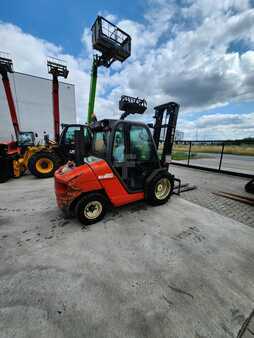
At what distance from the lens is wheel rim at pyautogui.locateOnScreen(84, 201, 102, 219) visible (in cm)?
285

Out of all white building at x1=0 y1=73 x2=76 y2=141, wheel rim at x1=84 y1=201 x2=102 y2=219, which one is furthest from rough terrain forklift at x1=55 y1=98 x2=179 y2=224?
white building at x1=0 y1=73 x2=76 y2=141

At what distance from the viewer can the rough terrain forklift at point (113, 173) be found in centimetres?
268

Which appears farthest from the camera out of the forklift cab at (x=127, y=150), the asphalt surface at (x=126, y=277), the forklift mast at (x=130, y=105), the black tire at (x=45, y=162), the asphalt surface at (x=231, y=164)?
the asphalt surface at (x=231, y=164)

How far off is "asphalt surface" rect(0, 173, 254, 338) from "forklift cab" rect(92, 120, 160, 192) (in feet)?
3.26

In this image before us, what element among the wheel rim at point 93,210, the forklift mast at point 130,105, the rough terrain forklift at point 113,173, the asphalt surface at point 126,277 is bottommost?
the asphalt surface at point 126,277

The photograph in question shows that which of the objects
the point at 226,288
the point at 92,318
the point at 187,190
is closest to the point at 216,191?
the point at 187,190

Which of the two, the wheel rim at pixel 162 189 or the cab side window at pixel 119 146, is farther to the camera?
the wheel rim at pixel 162 189

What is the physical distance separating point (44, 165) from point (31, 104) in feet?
64.4

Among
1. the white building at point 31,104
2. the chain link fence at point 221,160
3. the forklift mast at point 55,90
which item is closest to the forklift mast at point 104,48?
the forklift mast at point 55,90

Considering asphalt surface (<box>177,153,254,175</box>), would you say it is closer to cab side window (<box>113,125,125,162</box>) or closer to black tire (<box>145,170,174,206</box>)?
black tire (<box>145,170,174,206</box>)

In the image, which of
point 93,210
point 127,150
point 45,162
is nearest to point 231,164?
point 127,150

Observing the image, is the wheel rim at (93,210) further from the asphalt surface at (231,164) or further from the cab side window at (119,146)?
the asphalt surface at (231,164)

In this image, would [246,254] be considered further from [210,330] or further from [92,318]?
[92,318]

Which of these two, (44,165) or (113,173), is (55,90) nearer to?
(44,165)
